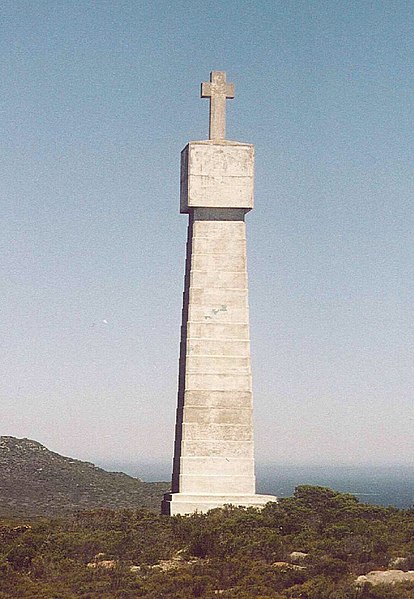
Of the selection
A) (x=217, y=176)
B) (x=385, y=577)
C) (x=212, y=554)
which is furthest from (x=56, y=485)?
(x=385, y=577)

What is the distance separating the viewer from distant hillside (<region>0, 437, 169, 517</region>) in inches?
2532

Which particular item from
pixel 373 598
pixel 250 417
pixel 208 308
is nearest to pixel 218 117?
pixel 208 308

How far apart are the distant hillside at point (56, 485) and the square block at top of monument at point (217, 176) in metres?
18.5

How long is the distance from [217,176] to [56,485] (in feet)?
107

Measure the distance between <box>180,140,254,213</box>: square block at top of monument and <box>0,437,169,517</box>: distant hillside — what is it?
18.5m

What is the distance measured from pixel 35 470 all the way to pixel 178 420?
35.2 m

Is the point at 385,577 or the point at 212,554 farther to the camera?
the point at 212,554

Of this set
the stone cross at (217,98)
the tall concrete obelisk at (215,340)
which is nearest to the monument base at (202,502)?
the tall concrete obelisk at (215,340)

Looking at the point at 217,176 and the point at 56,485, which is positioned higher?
the point at 217,176

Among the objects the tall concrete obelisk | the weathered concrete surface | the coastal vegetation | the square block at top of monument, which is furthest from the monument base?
the weathered concrete surface

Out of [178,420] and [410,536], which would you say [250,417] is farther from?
[410,536]

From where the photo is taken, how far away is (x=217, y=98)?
4578cm

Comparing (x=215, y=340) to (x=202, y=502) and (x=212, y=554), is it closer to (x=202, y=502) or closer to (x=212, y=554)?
(x=202, y=502)

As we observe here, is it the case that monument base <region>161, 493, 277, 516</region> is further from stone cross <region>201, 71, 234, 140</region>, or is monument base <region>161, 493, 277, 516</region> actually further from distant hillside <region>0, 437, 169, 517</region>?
distant hillside <region>0, 437, 169, 517</region>
